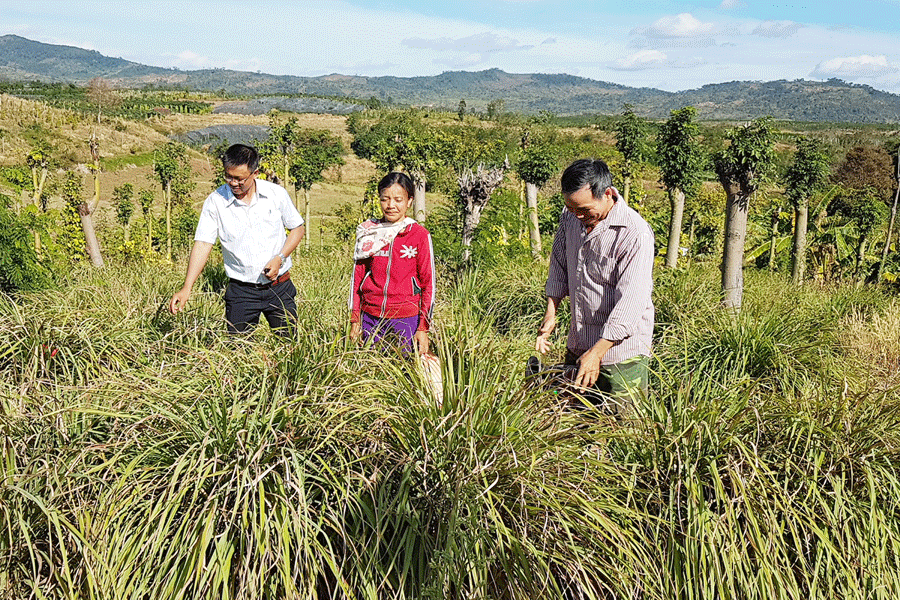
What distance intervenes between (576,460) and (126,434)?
168 centimetres

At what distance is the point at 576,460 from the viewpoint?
2463 millimetres

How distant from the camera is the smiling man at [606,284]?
2869mm

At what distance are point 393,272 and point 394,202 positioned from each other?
0.37m

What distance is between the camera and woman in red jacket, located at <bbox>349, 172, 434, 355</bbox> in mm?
3531

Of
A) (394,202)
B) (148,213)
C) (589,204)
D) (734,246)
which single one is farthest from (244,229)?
(148,213)

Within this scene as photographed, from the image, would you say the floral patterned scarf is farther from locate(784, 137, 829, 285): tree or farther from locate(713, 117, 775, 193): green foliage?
locate(784, 137, 829, 285): tree

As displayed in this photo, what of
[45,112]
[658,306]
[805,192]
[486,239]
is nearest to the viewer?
[658,306]

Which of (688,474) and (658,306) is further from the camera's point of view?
(658,306)

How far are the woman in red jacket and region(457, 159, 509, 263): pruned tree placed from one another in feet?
11.3

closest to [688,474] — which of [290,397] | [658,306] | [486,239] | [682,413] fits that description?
[682,413]

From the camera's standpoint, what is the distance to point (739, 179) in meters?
5.91

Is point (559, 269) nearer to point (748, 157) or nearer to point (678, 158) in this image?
point (748, 157)

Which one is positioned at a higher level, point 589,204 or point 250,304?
point 589,204

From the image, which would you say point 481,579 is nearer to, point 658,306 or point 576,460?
point 576,460
